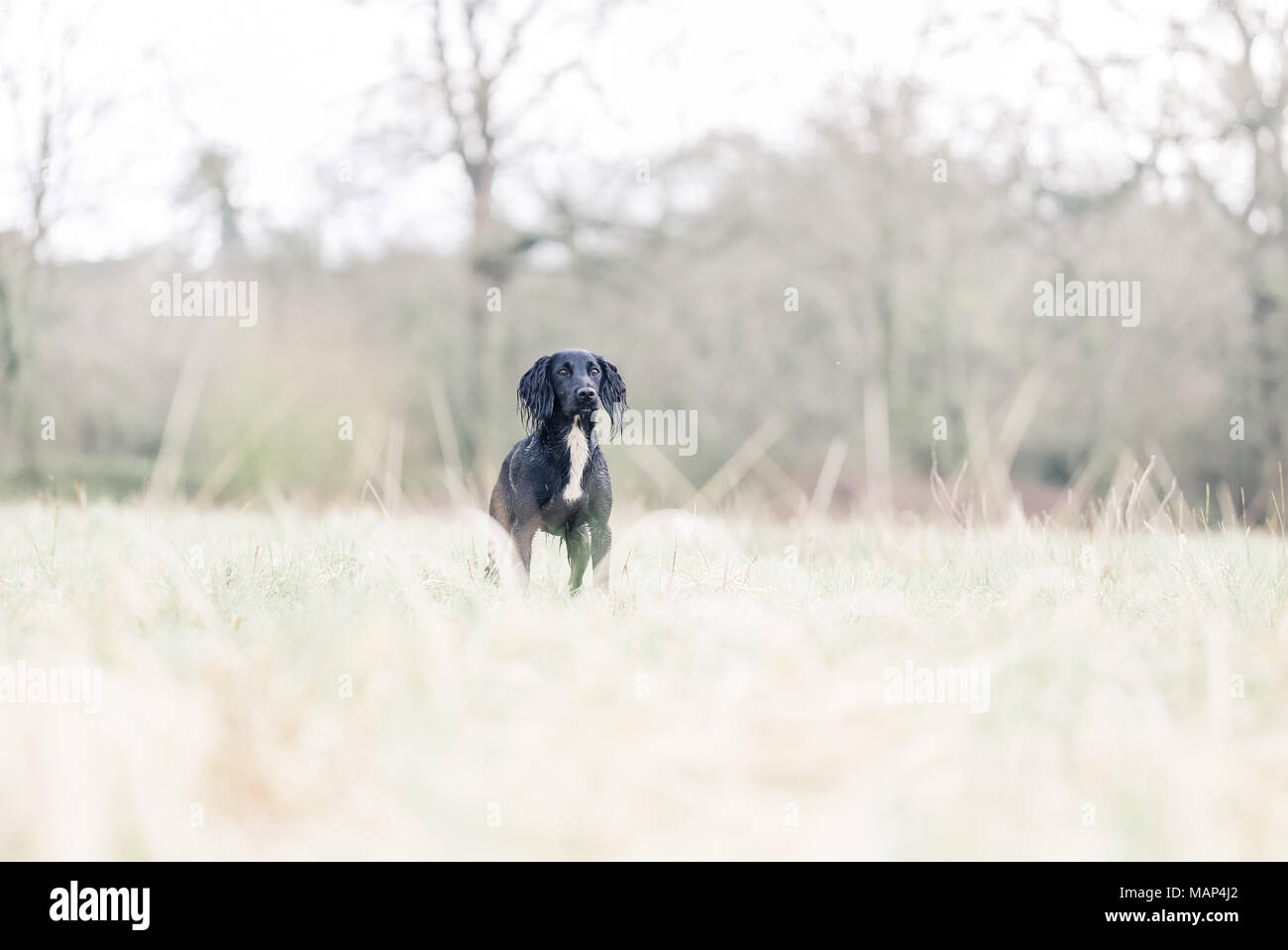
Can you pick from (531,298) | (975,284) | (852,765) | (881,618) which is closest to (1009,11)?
(975,284)

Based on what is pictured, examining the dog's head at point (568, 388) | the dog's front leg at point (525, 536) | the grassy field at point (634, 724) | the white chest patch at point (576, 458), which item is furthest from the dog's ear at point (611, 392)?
the grassy field at point (634, 724)

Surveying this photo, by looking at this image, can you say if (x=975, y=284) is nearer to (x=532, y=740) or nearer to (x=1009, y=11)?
(x=1009, y=11)

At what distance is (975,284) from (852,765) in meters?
14.8

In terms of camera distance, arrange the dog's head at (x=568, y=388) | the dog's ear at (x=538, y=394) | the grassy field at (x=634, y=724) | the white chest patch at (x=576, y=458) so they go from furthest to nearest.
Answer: the dog's ear at (x=538, y=394)
the dog's head at (x=568, y=388)
the white chest patch at (x=576, y=458)
the grassy field at (x=634, y=724)

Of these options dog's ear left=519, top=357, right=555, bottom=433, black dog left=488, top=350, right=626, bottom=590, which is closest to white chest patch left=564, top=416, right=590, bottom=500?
black dog left=488, top=350, right=626, bottom=590

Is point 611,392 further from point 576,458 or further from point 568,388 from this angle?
point 576,458

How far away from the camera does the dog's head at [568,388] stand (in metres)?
4.86

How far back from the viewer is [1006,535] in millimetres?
4996

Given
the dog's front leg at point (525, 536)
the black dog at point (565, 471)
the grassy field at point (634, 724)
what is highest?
the black dog at point (565, 471)

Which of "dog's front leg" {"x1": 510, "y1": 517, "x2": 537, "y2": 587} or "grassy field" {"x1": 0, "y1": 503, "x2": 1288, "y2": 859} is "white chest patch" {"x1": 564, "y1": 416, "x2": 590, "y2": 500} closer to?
"dog's front leg" {"x1": 510, "y1": 517, "x2": 537, "y2": 587}

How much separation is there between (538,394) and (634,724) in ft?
9.88

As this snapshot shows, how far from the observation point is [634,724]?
A: 91.4 inches

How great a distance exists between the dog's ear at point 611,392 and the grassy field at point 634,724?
4.81 ft

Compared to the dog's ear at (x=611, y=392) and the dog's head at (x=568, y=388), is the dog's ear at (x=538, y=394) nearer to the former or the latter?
the dog's head at (x=568, y=388)
